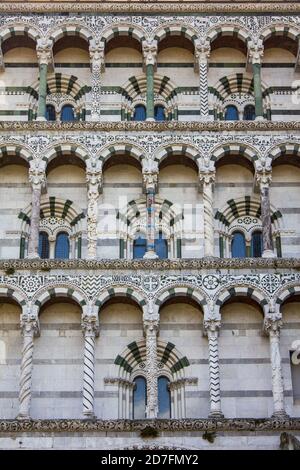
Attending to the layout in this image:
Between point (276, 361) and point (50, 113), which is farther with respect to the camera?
point (50, 113)

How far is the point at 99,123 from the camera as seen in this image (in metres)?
19.7

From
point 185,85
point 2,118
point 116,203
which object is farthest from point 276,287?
point 2,118

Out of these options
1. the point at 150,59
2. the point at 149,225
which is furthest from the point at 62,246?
the point at 150,59

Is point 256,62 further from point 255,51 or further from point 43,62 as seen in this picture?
point 43,62

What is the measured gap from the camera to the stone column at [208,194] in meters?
18.8

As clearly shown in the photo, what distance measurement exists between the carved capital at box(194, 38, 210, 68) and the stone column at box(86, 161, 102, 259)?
334 cm

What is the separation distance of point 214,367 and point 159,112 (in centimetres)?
615

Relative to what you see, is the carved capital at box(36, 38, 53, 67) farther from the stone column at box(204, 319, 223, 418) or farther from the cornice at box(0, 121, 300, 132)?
the stone column at box(204, 319, 223, 418)

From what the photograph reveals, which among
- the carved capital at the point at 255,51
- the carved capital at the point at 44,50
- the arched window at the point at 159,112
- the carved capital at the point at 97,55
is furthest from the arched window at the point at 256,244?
the carved capital at the point at 44,50

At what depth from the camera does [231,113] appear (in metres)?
21.1

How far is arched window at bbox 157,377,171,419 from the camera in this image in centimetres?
1789

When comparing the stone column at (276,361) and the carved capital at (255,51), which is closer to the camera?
the stone column at (276,361)

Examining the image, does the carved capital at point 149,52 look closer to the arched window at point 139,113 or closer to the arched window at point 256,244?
the arched window at point 139,113
